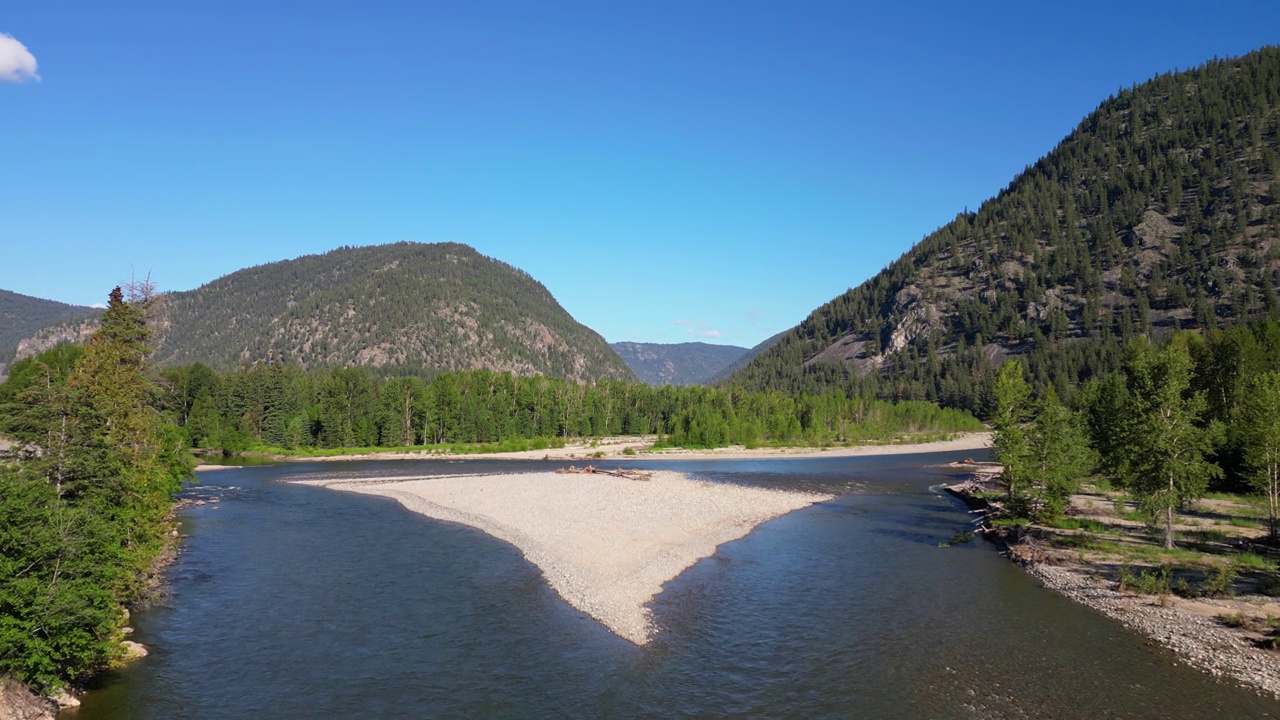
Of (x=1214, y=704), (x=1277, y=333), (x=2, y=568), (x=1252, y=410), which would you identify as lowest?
(x=1214, y=704)

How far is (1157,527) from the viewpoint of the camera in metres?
44.0

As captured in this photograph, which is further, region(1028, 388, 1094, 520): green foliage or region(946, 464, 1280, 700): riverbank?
region(1028, 388, 1094, 520): green foliage

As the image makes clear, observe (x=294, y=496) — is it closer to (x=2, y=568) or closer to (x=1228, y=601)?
(x=2, y=568)

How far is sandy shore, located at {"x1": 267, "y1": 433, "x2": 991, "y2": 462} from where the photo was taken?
395 feet

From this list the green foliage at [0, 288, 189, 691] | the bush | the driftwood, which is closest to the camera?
the green foliage at [0, 288, 189, 691]

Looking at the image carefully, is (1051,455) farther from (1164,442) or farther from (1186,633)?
(1186,633)

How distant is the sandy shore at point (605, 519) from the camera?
3481cm

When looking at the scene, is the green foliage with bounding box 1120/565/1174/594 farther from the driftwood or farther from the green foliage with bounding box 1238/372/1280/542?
the driftwood

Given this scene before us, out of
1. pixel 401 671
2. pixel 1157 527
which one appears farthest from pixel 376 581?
pixel 1157 527

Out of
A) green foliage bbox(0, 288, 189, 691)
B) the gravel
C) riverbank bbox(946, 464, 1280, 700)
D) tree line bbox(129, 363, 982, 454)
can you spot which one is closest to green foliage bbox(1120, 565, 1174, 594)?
riverbank bbox(946, 464, 1280, 700)

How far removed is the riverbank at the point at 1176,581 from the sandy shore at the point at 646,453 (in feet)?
253

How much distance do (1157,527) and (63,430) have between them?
5842cm

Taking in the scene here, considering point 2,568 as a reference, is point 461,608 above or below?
below

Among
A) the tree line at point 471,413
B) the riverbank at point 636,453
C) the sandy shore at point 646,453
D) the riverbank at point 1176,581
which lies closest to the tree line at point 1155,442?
the riverbank at point 1176,581
